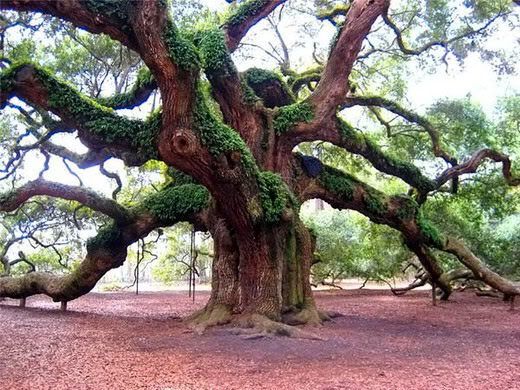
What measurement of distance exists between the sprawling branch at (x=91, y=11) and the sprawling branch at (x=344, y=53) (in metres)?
4.00

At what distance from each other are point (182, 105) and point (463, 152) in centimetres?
1095

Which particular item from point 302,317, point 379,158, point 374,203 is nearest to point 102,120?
point 302,317

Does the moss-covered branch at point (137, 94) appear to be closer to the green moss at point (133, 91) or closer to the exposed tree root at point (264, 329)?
the green moss at point (133, 91)

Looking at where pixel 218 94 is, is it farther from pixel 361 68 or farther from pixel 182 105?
pixel 361 68

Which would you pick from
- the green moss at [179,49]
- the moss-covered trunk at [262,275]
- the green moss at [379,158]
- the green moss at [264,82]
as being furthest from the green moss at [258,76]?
the green moss at [179,49]

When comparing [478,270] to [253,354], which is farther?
[478,270]

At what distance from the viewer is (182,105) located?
299 inches

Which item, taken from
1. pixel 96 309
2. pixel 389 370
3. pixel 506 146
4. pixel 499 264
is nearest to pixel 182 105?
pixel 389 370

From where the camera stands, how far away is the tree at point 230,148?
7.57 meters

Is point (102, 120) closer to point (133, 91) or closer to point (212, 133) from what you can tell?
point (212, 133)

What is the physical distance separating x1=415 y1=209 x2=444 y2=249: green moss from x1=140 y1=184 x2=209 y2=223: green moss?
200 inches

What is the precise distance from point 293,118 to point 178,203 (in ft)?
9.57

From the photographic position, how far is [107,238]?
458 inches

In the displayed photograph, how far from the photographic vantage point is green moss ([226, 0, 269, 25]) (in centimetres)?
1014
